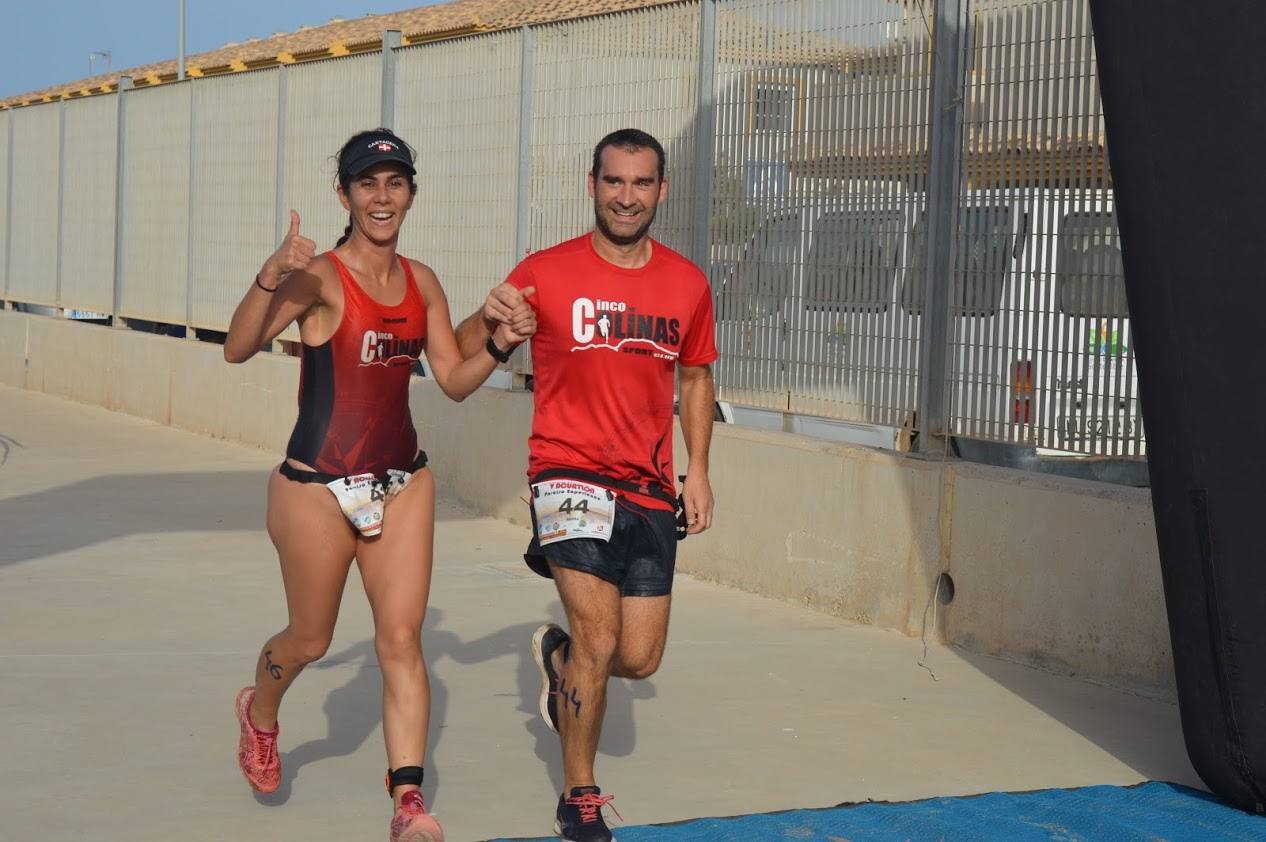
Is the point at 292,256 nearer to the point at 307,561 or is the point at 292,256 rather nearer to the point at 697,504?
the point at 307,561

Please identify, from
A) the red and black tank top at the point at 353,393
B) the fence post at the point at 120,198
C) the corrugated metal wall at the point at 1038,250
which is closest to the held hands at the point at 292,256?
the red and black tank top at the point at 353,393

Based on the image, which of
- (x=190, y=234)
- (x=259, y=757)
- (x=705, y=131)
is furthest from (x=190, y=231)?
(x=259, y=757)

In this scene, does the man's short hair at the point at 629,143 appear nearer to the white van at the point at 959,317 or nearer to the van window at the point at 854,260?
the white van at the point at 959,317

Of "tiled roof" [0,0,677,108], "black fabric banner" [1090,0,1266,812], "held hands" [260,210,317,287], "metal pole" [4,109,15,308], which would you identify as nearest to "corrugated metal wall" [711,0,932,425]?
"black fabric banner" [1090,0,1266,812]

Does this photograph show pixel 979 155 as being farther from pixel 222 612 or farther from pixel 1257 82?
pixel 222 612

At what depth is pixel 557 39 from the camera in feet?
38.9

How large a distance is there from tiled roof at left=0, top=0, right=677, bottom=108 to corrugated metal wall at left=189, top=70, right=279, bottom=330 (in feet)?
36.6

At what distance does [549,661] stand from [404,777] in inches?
33.8

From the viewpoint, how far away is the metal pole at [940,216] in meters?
8.41

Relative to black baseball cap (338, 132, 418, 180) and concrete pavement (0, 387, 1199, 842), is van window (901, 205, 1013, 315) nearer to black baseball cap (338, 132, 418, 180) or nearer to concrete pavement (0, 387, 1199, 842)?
concrete pavement (0, 387, 1199, 842)

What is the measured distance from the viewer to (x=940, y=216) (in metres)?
8.47

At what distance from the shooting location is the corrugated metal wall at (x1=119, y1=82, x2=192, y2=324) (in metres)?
18.2

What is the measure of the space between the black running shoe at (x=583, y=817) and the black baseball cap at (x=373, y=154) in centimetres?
186

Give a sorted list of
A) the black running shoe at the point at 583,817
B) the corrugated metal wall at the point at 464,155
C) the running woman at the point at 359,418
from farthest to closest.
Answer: the corrugated metal wall at the point at 464,155 → the running woman at the point at 359,418 → the black running shoe at the point at 583,817
